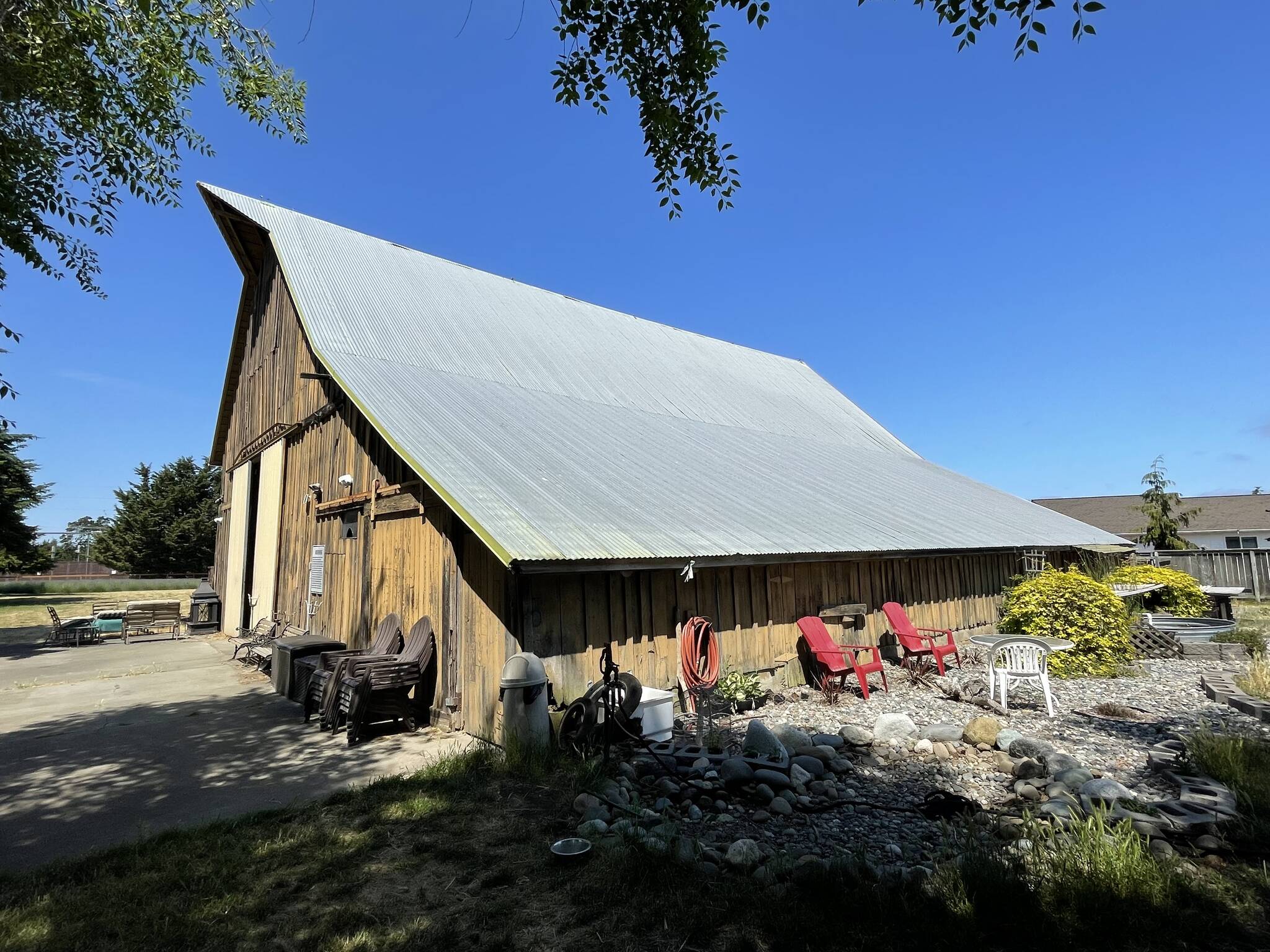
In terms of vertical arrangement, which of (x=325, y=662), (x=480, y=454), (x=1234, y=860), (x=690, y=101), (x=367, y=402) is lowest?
(x=1234, y=860)

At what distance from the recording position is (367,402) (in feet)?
27.0

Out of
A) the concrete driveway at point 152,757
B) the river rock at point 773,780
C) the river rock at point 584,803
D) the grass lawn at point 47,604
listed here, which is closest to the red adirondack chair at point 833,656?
the river rock at point 773,780

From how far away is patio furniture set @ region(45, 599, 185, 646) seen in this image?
1564 cm

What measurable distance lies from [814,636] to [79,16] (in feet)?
33.3

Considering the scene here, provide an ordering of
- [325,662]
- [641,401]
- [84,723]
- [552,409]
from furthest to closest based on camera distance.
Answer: [641,401] → [552,409] → [325,662] → [84,723]

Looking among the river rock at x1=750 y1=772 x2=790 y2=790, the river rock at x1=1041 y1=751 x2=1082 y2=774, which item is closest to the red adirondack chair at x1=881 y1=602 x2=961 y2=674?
the river rock at x1=1041 y1=751 x2=1082 y2=774

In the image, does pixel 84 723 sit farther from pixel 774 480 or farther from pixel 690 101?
pixel 774 480

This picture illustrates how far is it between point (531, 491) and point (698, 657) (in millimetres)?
2563

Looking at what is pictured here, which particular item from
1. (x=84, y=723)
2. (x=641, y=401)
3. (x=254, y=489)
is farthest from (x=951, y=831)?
(x=254, y=489)

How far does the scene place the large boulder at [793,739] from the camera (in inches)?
243

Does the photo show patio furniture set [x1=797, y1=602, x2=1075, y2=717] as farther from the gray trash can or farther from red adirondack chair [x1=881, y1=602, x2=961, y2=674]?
the gray trash can

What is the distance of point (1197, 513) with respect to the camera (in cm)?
3192

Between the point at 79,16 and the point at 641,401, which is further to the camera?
the point at 641,401

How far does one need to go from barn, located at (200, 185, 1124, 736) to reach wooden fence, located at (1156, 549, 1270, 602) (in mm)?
7808
